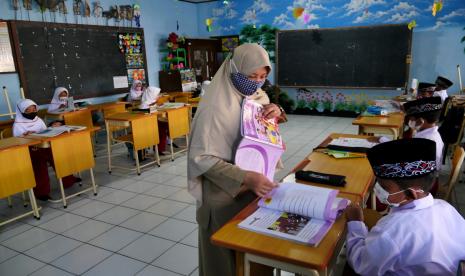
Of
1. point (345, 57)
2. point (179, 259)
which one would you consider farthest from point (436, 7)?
point (179, 259)

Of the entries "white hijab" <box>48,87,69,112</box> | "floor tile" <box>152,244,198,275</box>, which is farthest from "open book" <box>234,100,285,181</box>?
"white hijab" <box>48,87,69,112</box>

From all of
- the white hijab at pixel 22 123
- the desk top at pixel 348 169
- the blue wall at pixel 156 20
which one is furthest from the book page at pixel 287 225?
the blue wall at pixel 156 20

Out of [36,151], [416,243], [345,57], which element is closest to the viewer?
[416,243]

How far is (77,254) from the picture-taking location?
274cm

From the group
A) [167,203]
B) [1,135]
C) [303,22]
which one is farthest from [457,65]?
[1,135]

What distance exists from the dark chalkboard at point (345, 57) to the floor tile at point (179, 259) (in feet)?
21.3

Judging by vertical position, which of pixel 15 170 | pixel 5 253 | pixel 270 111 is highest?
pixel 270 111

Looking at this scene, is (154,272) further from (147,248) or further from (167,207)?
(167,207)

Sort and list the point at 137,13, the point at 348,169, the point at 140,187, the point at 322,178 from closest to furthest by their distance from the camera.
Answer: the point at 322,178 → the point at 348,169 → the point at 140,187 → the point at 137,13

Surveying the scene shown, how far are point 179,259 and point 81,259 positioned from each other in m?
0.80

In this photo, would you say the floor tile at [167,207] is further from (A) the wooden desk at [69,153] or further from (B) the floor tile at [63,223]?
(A) the wooden desk at [69,153]

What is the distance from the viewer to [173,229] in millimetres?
3084

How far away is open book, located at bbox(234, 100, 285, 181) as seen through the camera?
144 centimetres

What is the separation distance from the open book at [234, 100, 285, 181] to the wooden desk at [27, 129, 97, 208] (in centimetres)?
286
